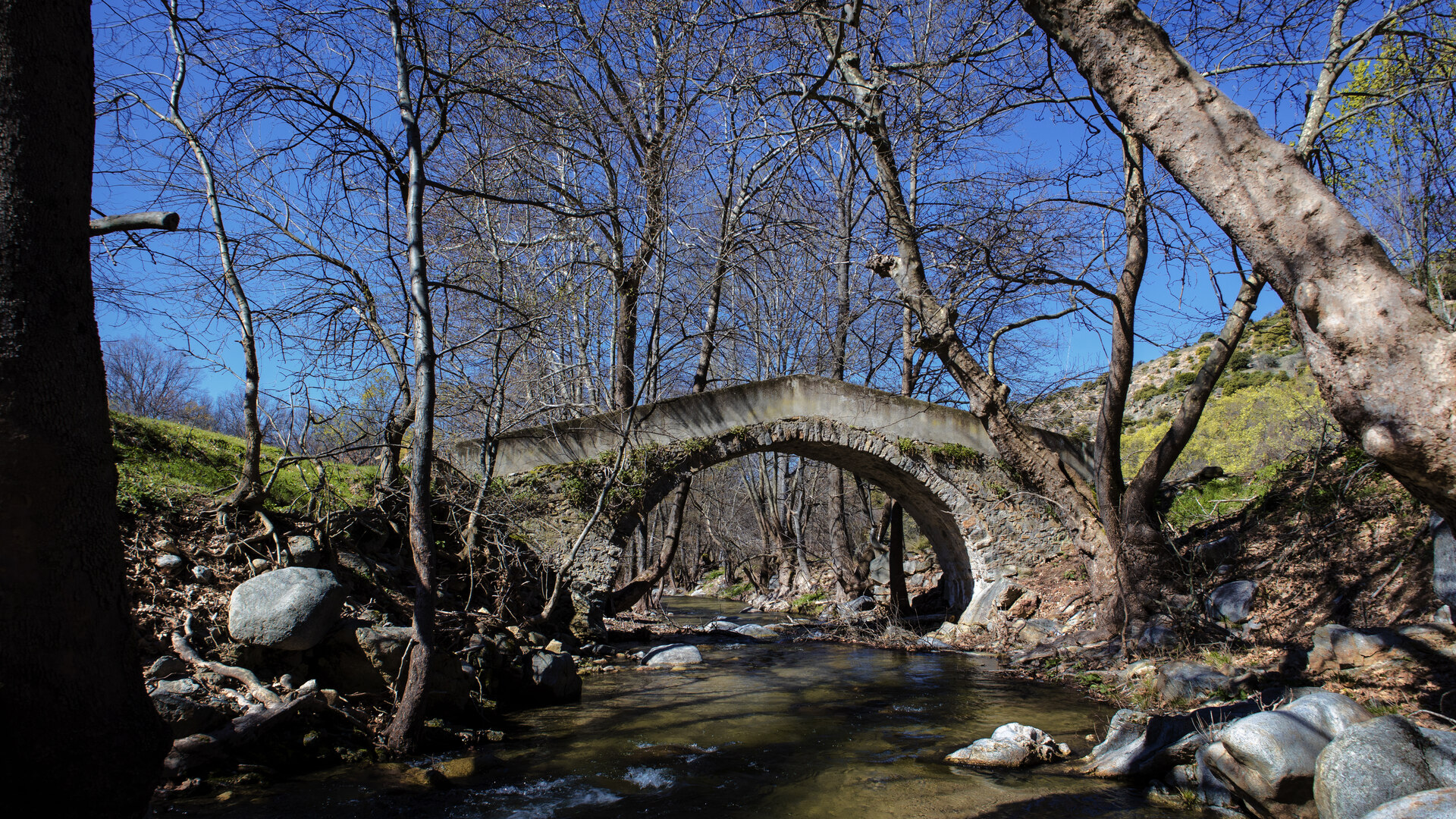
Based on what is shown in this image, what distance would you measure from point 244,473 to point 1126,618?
27.0 feet

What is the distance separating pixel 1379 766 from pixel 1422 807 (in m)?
0.54

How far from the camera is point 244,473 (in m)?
5.86

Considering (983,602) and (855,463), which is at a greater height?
(855,463)

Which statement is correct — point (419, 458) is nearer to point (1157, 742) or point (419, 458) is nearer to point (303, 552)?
point (303, 552)

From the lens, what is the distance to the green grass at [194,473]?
580 centimetres

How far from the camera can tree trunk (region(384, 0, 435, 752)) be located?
453cm

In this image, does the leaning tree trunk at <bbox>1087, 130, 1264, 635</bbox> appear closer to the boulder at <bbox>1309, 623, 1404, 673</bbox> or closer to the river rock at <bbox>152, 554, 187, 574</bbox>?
the boulder at <bbox>1309, 623, 1404, 673</bbox>

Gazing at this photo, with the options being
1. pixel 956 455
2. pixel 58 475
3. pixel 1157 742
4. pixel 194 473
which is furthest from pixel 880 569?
pixel 58 475

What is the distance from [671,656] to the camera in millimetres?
9258

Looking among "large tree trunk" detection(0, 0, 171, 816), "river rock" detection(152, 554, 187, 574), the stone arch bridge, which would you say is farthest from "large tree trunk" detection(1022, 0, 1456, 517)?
the stone arch bridge

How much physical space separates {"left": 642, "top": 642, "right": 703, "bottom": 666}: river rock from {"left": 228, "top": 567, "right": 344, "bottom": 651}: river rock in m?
4.74

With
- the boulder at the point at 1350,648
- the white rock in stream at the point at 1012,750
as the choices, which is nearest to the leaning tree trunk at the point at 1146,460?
the boulder at the point at 1350,648

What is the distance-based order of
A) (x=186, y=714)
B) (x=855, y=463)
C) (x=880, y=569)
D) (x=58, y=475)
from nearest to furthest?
(x=58, y=475) < (x=186, y=714) < (x=855, y=463) < (x=880, y=569)

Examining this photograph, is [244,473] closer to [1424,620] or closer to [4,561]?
[4,561]
